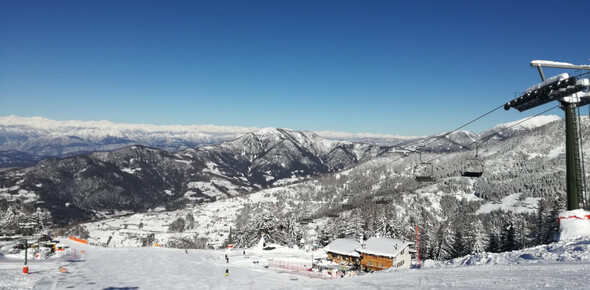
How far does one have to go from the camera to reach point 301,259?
52625 mm

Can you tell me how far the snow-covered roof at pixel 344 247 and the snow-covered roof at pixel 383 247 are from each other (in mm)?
1338

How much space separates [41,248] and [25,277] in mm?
23588

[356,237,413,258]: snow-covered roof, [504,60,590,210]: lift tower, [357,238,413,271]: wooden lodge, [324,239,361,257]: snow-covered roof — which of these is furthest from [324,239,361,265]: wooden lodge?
[504,60,590,210]: lift tower

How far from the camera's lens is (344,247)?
64.2m

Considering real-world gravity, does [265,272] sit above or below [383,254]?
above

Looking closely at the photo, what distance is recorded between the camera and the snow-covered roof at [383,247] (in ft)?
198

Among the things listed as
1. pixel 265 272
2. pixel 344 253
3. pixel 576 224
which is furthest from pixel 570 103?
pixel 344 253

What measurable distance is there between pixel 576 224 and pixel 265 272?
99.9ft

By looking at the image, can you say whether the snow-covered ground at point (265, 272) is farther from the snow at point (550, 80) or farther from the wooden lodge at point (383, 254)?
the wooden lodge at point (383, 254)


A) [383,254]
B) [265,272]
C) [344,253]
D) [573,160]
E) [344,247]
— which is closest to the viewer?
[573,160]

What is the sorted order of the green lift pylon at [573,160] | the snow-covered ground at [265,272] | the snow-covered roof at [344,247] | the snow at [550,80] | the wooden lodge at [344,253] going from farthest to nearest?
the snow-covered roof at [344,247] → the wooden lodge at [344,253] → the green lift pylon at [573,160] → the snow at [550,80] → the snow-covered ground at [265,272]

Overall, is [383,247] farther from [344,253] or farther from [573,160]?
[573,160]

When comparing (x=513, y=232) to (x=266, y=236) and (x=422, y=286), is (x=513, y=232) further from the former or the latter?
(x=422, y=286)

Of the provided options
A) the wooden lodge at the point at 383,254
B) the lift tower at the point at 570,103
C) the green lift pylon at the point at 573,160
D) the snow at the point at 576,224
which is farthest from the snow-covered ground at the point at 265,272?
the wooden lodge at the point at 383,254
